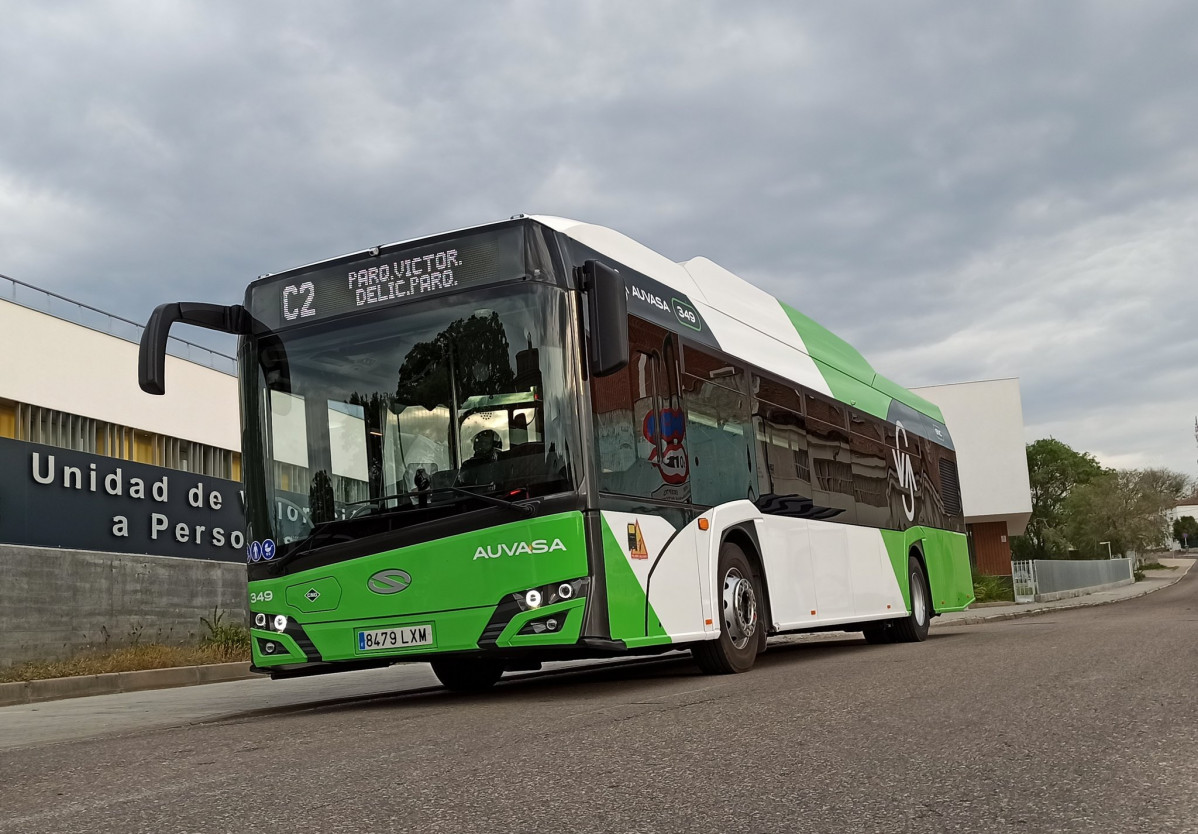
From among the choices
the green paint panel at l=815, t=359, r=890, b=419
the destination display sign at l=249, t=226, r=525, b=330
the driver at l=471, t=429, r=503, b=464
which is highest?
the destination display sign at l=249, t=226, r=525, b=330

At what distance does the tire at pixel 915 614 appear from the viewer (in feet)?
49.8

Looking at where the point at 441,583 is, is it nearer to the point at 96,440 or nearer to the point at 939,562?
the point at 939,562

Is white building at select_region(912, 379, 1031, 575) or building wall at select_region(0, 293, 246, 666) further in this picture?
white building at select_region(912, 379, 1031, 575)

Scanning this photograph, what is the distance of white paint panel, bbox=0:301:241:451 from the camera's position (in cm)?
2283

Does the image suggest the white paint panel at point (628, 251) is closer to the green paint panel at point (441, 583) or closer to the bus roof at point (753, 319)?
the bus roof at point (753, 319)

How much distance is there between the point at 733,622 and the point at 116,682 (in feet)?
30.5

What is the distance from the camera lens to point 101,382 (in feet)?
82.0

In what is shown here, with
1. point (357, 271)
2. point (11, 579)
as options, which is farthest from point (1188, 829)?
point (11, 579)

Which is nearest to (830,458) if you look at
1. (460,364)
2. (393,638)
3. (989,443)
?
(460,364)

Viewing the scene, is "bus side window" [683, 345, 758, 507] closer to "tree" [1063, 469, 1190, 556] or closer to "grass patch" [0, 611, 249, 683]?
"grass patch" [0, 611, 249, 683]

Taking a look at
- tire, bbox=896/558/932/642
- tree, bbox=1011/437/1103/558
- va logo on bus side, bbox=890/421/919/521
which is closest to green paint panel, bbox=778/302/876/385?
va logo on bus side, bbox=890/421/919/521

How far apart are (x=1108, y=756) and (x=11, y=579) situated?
15.4 meters

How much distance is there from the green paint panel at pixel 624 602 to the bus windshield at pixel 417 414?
57cm

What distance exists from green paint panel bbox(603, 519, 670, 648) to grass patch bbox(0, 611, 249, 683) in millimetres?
9841
